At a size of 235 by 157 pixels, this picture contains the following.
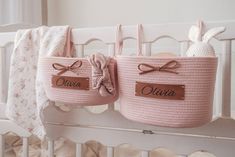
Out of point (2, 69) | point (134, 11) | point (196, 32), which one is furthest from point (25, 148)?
point (134, 11)

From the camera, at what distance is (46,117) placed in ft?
2.77

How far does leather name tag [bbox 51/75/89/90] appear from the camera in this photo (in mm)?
667

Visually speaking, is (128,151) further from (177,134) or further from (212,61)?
(212,61)

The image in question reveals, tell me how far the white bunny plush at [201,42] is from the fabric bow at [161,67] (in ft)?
0.17

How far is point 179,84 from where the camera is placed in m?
0.54

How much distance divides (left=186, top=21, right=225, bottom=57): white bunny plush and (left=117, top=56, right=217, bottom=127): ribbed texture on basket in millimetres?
28

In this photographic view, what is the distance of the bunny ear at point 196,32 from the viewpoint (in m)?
0.59

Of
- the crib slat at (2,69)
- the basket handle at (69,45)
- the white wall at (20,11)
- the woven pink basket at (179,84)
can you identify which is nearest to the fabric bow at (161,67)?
the woven pink basket at (179,84)

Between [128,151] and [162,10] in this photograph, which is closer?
[128,151]

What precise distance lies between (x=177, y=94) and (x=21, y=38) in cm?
48

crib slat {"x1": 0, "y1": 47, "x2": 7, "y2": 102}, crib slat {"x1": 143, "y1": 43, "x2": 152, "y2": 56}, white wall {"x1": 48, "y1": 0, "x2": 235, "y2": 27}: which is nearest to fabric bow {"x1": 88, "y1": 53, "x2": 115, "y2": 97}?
crib slat {"x1": 143, "y1": 43, "x2": 152, "y2": 56}

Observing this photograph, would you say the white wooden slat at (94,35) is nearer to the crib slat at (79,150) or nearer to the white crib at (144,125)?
the white crib at (144,125)

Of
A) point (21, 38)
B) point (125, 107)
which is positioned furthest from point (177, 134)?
point (21, 38)

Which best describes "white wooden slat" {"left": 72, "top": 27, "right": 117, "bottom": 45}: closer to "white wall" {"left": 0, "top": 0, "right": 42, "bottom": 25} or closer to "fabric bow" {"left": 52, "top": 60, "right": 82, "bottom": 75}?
"fabric bow" {"left": 52, "top": 60, "right": 82, "bottom": 75}
